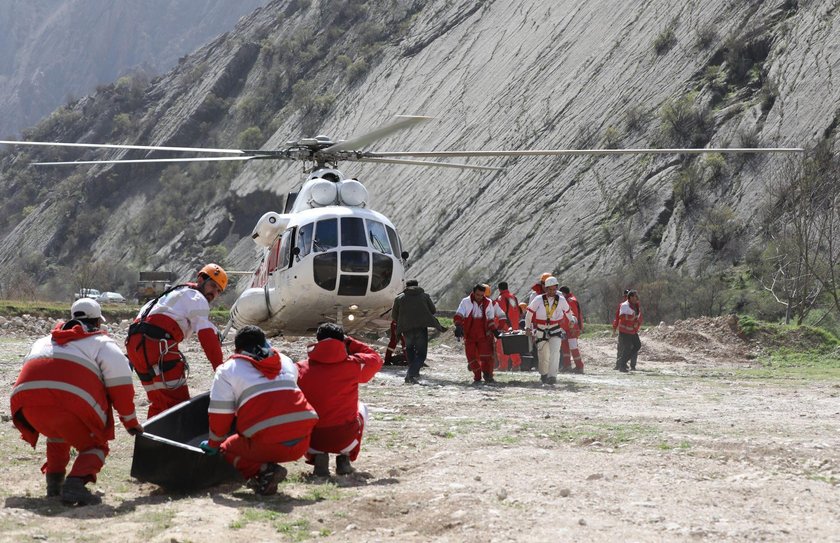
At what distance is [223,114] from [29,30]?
103m

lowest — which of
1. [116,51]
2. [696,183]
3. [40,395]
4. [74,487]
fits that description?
[74,487]

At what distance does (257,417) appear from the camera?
685 cm

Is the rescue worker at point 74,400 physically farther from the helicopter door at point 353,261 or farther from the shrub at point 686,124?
the shrub at point 686,124

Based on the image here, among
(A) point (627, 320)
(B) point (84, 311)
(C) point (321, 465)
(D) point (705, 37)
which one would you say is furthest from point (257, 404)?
(D) point (705, 37)

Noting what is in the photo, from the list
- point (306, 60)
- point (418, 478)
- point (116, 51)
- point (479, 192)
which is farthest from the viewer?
point (116, 51)

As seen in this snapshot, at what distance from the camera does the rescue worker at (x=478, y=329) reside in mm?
15594

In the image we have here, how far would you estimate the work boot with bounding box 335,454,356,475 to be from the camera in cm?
752

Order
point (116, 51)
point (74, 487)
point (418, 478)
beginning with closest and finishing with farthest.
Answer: point (74, 487), point (418, 478), point (116, 51)

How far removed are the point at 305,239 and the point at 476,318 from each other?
3.47 m

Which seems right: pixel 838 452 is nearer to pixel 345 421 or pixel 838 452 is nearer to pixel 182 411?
pixel 345 421

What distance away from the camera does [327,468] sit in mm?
7574

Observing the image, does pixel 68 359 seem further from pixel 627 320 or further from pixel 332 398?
pixel 627 320

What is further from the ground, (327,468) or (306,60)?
(306,60)

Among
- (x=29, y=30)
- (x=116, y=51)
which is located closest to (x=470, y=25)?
(x=116, y=51)
